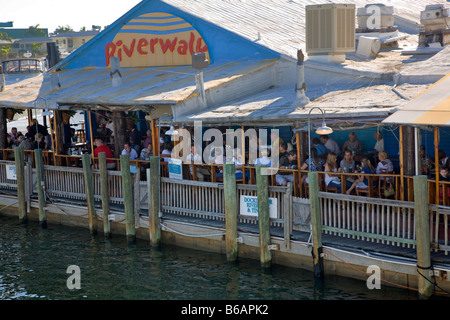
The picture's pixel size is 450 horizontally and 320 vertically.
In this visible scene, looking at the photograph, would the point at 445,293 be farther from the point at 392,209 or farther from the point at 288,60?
the point at 288,60

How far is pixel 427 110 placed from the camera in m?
14.0

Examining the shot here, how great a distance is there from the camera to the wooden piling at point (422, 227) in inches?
512

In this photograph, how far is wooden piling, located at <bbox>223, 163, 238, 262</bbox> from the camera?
52.9 feet

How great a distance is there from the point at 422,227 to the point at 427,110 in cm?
251

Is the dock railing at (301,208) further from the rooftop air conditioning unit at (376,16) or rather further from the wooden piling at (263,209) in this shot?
the rooftop air conditioning unit at (376,16)

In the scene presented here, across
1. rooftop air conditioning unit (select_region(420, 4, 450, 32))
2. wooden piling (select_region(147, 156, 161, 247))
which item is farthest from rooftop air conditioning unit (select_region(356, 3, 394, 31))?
wooden piling (select_region(147, 156, 161, 247))

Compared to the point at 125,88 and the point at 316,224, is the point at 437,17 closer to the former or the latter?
the point at 316,224

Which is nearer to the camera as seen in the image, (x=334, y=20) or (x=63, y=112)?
(x=334, y=20)

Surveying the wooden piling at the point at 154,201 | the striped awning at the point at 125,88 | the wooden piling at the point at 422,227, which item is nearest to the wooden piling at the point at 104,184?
the wooden piling at the point at 154,201

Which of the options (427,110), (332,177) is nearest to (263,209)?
(332,177)

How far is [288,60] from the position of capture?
2053 centimetres
